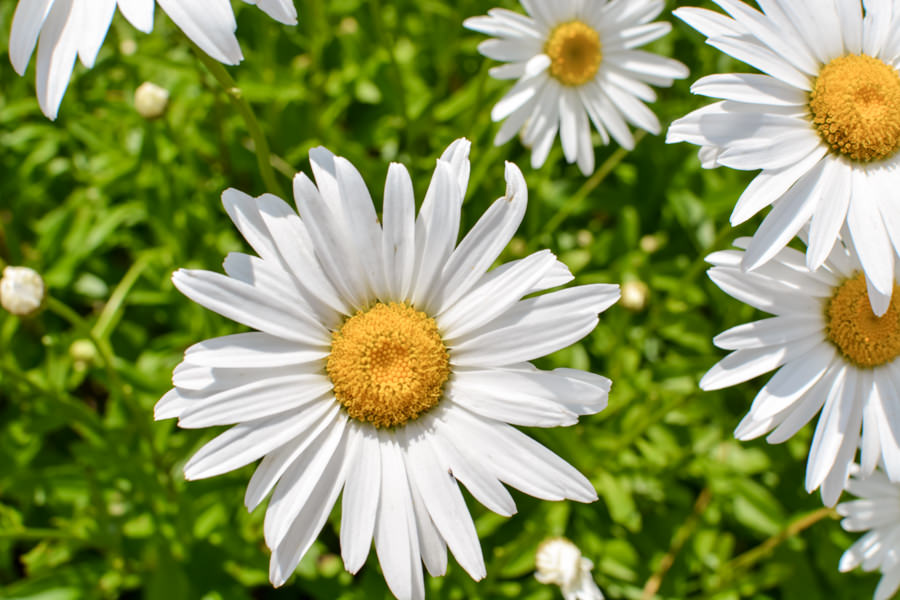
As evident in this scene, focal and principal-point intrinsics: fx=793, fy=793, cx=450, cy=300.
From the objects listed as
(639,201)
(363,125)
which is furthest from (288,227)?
(639,201)

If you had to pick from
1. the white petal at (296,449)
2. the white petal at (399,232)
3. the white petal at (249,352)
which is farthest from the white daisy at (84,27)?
the white petal at (296,449)

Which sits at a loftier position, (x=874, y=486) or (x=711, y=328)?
(x=711, y=328)

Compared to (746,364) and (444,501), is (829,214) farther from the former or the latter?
(444,501)

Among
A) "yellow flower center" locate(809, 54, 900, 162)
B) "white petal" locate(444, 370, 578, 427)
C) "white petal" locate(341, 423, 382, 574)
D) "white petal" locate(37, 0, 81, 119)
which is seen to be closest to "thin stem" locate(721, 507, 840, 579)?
"yellow flower center" locate(809, 54, 900, 162)

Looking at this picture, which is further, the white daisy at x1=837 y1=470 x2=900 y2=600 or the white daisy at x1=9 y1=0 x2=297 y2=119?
the white daisy at x1=837 y1=470 x2=900 y2=600

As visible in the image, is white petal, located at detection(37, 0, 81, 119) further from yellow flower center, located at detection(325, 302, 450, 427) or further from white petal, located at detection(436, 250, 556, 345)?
white petal, located at detection(436, 250, 556, 345)

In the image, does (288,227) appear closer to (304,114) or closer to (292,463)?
(292,463)
